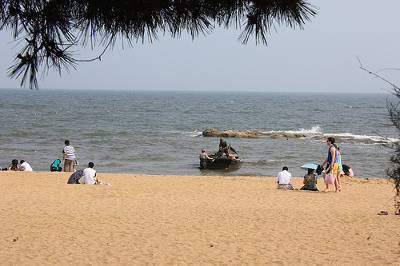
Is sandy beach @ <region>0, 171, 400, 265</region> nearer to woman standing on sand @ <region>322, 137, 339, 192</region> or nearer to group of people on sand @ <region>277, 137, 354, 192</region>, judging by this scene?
group of people on sand @ <region>277, 137, 354, 192</region>

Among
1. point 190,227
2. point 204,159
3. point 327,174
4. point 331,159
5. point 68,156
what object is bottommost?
point 204,159

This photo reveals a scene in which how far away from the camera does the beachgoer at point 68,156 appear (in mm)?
17172

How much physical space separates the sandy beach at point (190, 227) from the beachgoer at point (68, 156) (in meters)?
3.26

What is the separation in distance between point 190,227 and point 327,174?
528 centimetres

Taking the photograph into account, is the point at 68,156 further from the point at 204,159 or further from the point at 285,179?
the point at 285,179

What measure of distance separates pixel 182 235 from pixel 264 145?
87.6 feet

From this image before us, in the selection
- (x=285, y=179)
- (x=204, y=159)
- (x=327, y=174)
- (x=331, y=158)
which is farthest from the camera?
(x=204, y=159)

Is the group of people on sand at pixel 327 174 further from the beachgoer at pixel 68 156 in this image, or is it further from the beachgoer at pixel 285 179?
the beachgoer at pixel 68 156

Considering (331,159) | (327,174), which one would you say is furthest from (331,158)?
(327,174)

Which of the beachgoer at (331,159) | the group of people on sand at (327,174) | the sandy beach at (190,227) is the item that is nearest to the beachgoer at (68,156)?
the sandy beach at (190,227)

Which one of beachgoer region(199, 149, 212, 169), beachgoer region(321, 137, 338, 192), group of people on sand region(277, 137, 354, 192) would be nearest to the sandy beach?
group of people on sand region(277, 137, 354, 192)

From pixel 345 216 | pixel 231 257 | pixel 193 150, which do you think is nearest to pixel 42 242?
pixel 231 257

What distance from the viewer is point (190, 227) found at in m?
9.15

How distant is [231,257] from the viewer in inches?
289
